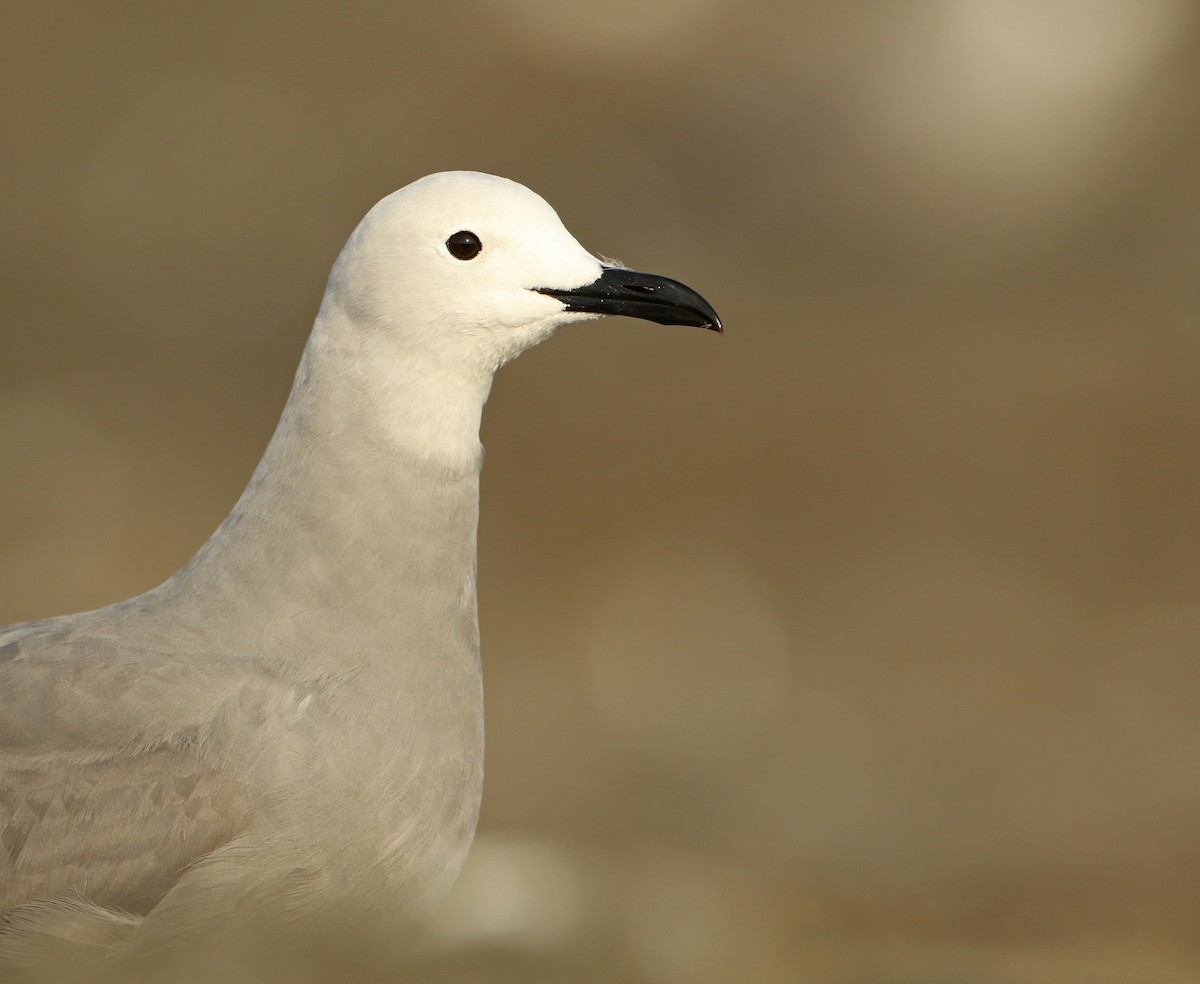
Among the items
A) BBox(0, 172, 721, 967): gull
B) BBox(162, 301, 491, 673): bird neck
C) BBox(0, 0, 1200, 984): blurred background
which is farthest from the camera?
BBox(0, 0, 1200, 984): blurred background

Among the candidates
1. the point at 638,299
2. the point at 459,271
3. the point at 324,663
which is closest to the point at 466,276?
the point at 459,271

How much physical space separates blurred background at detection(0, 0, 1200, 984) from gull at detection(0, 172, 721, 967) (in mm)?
1279

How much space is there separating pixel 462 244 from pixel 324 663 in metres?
0.93

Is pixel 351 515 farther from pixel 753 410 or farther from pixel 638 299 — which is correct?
pixel 753 410

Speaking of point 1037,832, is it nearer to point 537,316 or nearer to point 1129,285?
point 537,316

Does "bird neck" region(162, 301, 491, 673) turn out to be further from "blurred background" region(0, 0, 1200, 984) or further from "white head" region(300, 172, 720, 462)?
"blurred background" region(0, 0, 1200, 984)

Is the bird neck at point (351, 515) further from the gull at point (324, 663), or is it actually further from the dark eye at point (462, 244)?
the dark eye at point (462, 244)

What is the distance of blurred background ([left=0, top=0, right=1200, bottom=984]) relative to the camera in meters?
7.36

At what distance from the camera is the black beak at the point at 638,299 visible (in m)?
3.24

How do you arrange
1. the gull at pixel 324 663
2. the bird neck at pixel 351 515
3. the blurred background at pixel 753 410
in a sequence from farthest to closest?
the blurred background at pixel 753 410 → the bird neck at pixel 351 515 → the gull at pixel 324 663

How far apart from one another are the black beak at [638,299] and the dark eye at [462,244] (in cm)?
16

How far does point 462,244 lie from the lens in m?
3.20

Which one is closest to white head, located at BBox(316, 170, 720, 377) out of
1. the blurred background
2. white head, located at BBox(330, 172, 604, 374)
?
white head, located at BBox(330, 172, 604, 374)

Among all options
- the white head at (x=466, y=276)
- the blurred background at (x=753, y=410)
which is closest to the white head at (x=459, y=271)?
the white head at (x=466, y=276)
